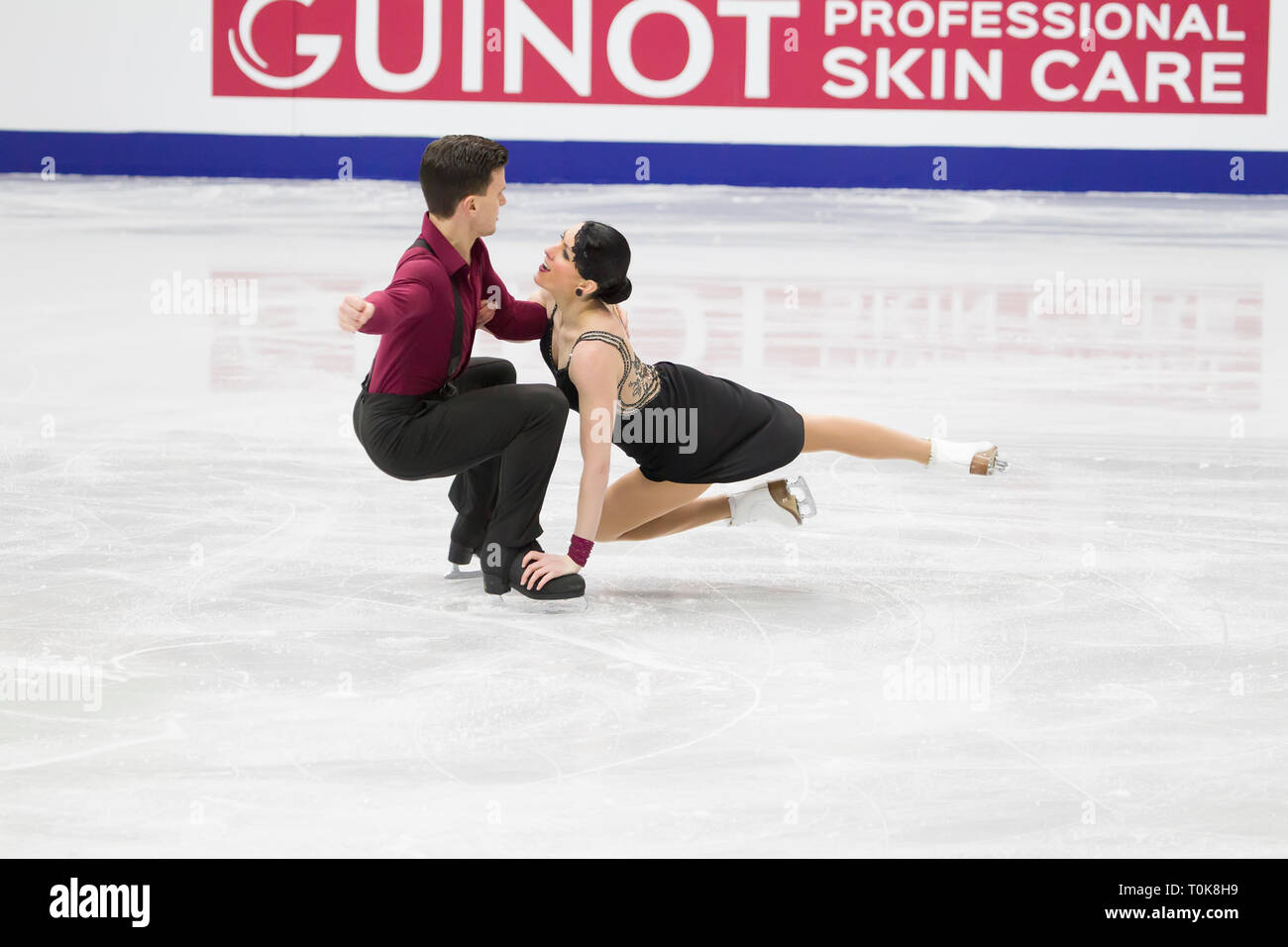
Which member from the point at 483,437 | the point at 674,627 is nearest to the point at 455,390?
the point at 483,437

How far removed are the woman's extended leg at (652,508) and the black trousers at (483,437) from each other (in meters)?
0.21

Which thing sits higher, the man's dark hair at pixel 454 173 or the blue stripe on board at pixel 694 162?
the blue stripe on board at pixel 694 162

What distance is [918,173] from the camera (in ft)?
42.2

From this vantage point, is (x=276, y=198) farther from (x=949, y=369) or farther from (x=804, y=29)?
(x=949, y=369)

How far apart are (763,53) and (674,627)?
1010 centimetres

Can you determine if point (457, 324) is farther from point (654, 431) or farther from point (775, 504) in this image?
point (775, 504)

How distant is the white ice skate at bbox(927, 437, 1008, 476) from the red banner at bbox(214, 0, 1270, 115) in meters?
9.51

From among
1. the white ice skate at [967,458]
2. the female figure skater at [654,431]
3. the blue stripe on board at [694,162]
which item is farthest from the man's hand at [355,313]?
the blue stripe on board at [694,162]

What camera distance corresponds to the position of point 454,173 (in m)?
3.23

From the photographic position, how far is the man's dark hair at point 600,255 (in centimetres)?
324

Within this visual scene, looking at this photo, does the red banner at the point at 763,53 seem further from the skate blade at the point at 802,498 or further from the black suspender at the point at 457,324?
the black suspender at the point at 457,324

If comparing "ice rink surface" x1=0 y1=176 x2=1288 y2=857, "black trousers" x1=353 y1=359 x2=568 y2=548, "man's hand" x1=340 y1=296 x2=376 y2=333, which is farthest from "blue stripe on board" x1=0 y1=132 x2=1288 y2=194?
"man's hand" x1=340 y1=296 x2=376 y2=333

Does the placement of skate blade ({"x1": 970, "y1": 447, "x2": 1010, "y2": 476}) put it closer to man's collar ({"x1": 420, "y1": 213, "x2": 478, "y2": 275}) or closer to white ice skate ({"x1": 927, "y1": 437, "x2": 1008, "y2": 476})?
white ice skate ({"x1": 927, "y1": 437, "x2": 1008, "y2": 476})
